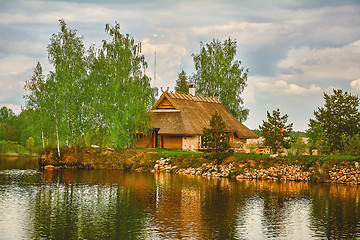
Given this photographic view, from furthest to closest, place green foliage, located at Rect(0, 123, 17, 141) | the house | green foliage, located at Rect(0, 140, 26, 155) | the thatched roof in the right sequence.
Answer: green foliage, located at Rect(0, 123, 17, 141) → green foliage, located at Rect(0, 140, 26, 155) → the thatched roof → the house

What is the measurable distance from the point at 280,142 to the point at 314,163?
5773 mm

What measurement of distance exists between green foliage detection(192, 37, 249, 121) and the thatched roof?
4.35m

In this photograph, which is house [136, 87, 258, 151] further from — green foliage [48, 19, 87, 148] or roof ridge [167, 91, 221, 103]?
green foliage [48, 19, 87, 148]

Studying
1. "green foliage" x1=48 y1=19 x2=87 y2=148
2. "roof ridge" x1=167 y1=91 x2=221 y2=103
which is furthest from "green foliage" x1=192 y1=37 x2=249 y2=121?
"green foliage" x1=48 y1=19 x2=87 y2=148

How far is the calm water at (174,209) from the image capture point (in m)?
17.9

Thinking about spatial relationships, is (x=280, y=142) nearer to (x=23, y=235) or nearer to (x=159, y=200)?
(x=159, y=200)

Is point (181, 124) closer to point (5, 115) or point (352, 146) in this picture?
point (352, 146)

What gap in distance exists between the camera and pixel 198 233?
17.8 m

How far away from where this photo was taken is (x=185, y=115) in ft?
169

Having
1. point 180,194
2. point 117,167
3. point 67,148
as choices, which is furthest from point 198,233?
point 67,148

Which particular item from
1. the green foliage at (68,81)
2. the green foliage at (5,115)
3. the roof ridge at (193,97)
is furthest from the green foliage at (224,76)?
the green foliage at (5,115)

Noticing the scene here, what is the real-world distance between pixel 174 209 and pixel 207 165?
18.4m

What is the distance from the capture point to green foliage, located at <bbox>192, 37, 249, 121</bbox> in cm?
6244

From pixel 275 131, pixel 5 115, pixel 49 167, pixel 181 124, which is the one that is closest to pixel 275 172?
pixel 275 131
